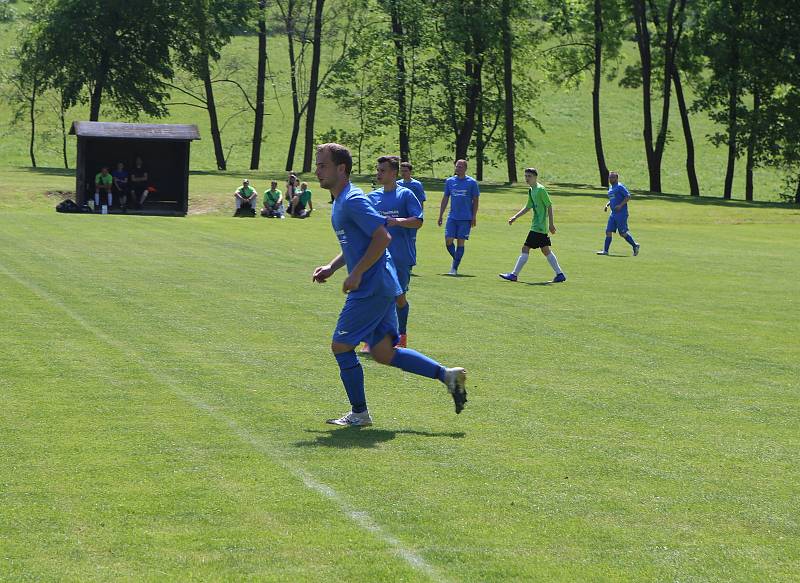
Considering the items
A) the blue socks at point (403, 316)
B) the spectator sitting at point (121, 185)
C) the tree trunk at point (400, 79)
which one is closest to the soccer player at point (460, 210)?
the blue socks at point (403, 316)

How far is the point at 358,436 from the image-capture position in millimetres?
8242

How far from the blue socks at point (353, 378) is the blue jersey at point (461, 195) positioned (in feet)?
40.5

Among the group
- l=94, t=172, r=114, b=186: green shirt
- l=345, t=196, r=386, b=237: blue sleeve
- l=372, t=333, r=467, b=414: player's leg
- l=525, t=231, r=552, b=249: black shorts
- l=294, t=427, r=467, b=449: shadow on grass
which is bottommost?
l=294, t=427, r=467, b=449: shadow on grass

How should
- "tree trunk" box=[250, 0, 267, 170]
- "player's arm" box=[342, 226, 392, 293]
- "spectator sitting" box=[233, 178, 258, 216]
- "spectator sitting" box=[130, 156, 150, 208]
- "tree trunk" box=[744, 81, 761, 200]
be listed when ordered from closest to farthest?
"player's arm" box=[342, 226, 392, 293]
"spectator sitting" box=[233, 178, 258, 216]
"spectator sitting" box=[130, 156, 150, 208]
"tree trunk" box=[744, 81, 761, 200]
"tree trunk" box=[250, 0, 267, 170]

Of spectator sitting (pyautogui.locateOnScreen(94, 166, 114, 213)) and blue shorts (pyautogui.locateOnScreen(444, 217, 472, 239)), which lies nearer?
blue shorts (pyautogui.locateOnScreen(444, 217, 472, 239))

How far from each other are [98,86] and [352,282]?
181ft

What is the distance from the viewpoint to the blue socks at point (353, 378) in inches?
334

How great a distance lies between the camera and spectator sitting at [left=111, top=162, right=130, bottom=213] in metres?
38.1

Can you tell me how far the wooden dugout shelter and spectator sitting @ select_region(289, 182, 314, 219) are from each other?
3.33m

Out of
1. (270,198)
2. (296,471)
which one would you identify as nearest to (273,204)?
(270,198)

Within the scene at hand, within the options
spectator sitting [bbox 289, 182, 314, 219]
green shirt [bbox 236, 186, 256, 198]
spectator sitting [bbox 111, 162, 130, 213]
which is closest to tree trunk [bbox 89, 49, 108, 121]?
spectator sitting [bbox 111, 162, 130, 213]

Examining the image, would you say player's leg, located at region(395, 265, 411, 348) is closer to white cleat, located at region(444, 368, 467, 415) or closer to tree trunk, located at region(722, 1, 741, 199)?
white cleat, located at region(444, 368, 467, 415)

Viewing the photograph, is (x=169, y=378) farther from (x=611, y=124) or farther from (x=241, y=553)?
(x=611, y=124)

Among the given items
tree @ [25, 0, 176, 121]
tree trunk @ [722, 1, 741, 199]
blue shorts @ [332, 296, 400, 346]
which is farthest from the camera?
tree @ [25, 0, 176, 121]
